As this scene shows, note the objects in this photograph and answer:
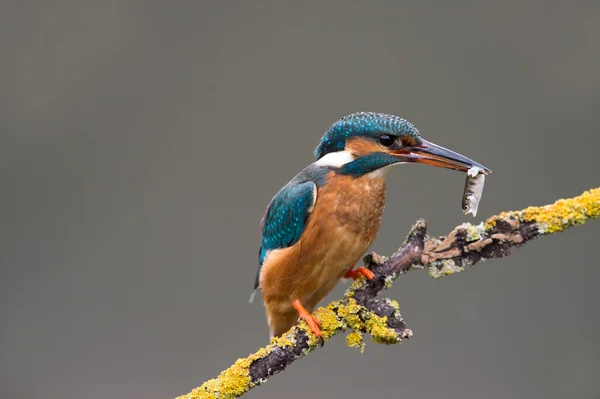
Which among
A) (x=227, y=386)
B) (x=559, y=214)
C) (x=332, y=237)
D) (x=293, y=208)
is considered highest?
(x=293, y=208)

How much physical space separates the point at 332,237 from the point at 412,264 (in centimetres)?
19

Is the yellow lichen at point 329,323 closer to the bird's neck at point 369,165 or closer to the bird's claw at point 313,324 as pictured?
the bird's claw at point 313,324

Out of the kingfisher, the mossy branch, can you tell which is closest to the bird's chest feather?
the kingfisher

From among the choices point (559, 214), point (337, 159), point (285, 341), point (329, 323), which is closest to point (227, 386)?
point (285, 341)

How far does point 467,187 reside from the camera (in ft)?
4.73

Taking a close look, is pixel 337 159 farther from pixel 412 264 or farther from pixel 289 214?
pixel 412 264

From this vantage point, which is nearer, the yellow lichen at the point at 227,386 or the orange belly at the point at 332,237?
the yellow lichen at the point at 227,386

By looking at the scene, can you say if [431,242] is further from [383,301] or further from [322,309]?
[322,309]

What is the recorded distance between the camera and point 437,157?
147cm

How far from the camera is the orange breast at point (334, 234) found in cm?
155

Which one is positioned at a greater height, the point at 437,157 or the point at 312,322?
the point at 437,157

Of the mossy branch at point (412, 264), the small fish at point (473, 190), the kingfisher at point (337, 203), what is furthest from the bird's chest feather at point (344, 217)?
the small fish at point (473, 190)

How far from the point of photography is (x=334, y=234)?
1561 mm

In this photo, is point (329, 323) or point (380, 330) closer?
point (380, 330)
